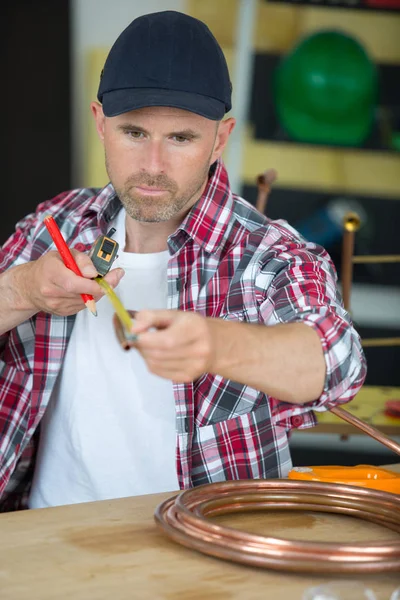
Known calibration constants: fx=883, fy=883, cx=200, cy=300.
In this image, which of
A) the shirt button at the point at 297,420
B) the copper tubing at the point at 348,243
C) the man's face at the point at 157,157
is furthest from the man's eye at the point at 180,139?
the copper tubing at the point at 348,243

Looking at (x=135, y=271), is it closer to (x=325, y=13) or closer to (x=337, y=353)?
(x=337, y=353)

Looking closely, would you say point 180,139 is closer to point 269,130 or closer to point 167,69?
point 167,69

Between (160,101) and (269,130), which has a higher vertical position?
(160,101)

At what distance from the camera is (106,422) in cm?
183

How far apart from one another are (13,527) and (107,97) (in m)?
0.84

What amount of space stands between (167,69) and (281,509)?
808mm

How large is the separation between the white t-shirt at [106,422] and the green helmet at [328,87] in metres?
2.29

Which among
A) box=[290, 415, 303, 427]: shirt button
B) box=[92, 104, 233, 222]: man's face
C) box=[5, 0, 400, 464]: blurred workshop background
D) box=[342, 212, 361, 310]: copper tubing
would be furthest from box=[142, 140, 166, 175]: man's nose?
box=[5, 0, 400, 464]: blurred workshop background

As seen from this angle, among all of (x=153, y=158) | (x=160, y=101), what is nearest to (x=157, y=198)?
(x=153, y=158)

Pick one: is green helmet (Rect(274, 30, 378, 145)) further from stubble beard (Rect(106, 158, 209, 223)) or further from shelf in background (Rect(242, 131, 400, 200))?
stubble beard (Rect(106, 158, 209, 223))

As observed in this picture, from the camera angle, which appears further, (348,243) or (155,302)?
(348,243)

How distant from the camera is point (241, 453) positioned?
5.71 feet

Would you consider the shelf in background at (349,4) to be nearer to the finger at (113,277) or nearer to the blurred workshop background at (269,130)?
the blurred workshop background at (269,130)

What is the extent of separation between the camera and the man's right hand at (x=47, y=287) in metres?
1.44
